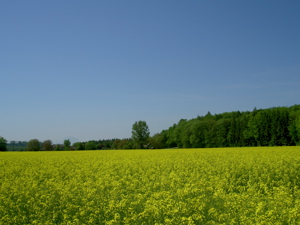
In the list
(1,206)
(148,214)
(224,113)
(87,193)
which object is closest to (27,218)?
(1,206)

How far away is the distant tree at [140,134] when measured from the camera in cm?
9606

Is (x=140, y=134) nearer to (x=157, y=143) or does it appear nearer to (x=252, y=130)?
(x=157, y=143)

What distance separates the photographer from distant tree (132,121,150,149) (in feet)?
315

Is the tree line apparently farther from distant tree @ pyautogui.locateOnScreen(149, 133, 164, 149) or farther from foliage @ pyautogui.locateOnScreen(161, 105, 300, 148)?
distant tree @ pyautogui.locateOnScreen(149, 133, 164, 149)

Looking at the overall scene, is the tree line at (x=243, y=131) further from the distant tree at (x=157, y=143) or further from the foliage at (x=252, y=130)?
the distant tree at (x=157, y=143)

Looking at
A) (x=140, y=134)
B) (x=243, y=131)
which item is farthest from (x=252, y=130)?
(x=140, y=134)

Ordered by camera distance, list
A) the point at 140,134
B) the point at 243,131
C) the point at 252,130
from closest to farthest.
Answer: the point at 252,130 < the point at 243,131 < the point at 140,134

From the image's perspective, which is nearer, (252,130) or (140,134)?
(252,130)

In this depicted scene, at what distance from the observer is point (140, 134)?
3814 inches

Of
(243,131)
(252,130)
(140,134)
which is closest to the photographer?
(252,130)

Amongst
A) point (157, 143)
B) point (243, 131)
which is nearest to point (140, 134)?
point (157, 143)

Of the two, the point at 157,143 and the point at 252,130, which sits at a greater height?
the point at 252,130

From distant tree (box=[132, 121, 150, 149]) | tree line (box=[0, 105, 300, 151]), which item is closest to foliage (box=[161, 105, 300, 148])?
tree line (box=[0, 105, 300, 151])

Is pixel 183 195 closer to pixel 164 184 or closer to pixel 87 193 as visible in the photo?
pixel 164 184
